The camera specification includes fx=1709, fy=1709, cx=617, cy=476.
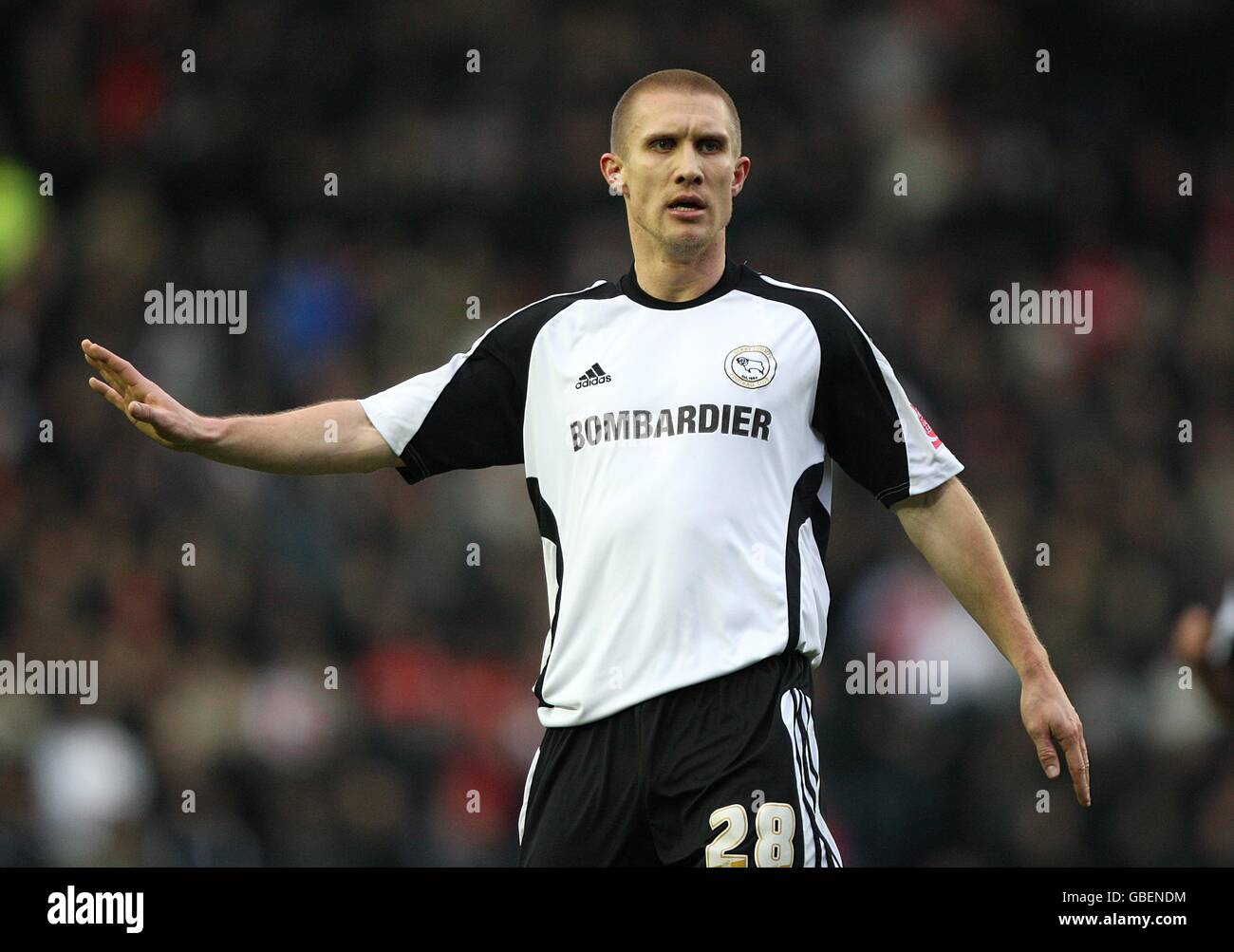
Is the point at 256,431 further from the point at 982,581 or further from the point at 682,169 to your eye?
the point at 982,581

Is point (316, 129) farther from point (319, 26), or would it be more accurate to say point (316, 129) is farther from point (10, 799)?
point (10, 799)

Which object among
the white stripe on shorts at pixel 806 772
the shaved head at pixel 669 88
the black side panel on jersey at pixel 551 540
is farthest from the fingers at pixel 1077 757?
the shaved head at pixel 669 88

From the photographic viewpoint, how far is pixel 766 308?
14.5 feet

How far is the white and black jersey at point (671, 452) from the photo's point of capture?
4113 mm

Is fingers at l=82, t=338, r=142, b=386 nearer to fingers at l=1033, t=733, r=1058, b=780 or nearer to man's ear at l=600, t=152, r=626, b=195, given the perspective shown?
man's ear at l=600, t=152, r=626, b=195

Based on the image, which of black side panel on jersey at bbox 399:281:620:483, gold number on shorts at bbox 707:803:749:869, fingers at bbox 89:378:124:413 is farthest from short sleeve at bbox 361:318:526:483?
gold number on shorts at bbox 707:803:749:869

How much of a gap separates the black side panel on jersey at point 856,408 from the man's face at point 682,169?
33 cm

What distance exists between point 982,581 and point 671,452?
0.87 meters

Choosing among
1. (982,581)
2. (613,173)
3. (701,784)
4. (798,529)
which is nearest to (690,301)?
(613,173)

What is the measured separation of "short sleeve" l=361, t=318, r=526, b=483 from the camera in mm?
4570

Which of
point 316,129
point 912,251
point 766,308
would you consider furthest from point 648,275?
point 316,129

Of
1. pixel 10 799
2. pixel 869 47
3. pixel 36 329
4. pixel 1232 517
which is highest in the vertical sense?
pixel 869 47

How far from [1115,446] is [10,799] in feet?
18.8

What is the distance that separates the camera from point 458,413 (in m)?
4.58
